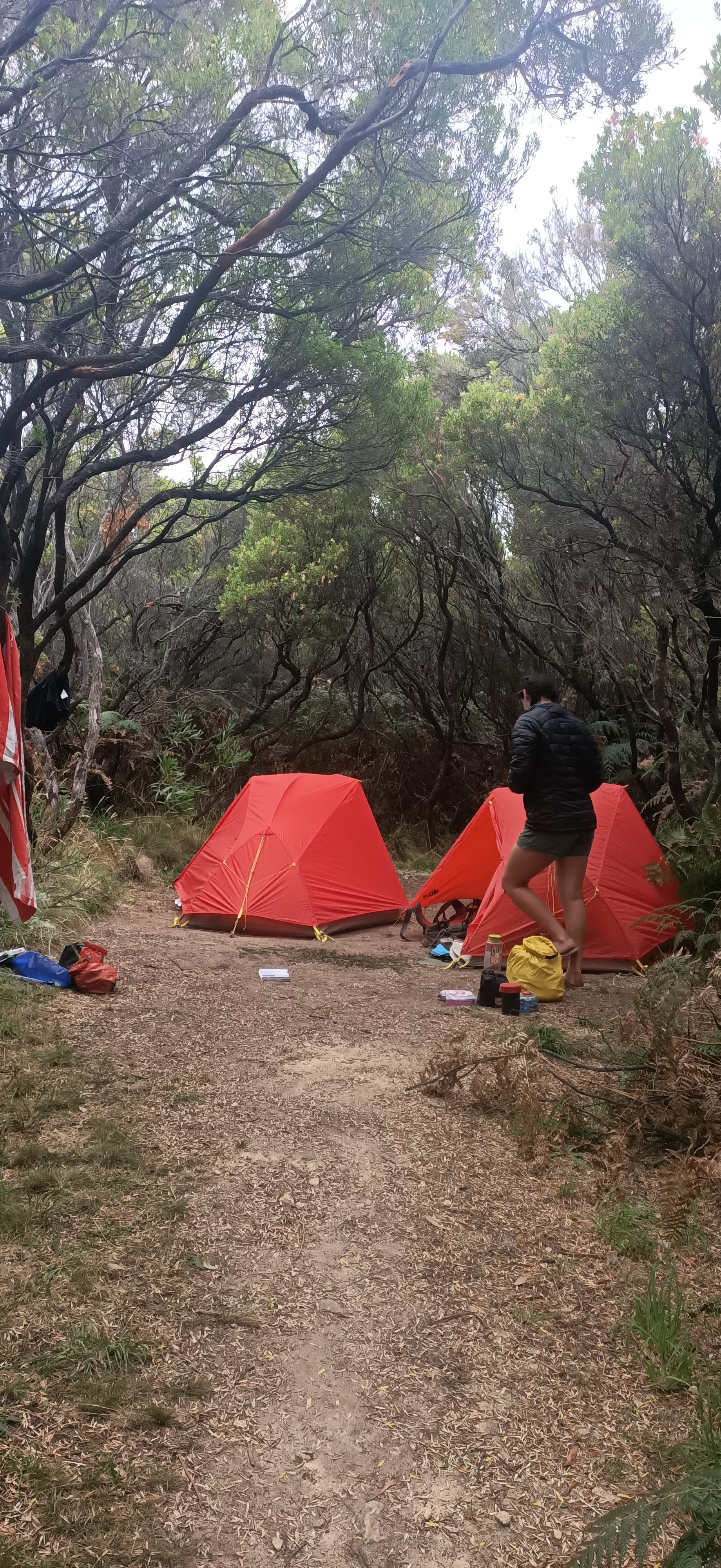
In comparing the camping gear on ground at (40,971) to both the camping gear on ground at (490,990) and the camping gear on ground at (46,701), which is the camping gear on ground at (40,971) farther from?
the camping gear on ground at (46,701)

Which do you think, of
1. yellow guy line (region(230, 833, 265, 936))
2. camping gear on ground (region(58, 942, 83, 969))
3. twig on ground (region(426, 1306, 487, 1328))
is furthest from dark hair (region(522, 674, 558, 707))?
twig on ground (region(426, 1306, 487, 1328))

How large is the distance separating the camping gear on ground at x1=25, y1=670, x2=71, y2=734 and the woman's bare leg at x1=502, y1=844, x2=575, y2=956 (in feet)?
14.5

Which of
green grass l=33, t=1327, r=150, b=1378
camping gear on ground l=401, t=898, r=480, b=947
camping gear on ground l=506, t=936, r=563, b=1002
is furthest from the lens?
camping gear on ground l=401, t=898, r=480, b=947

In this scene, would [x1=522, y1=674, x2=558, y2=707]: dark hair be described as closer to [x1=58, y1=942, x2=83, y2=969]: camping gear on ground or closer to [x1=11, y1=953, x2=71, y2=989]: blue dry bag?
[x1=58, y1=942, x2=83, y2=969]: camping gear on ground

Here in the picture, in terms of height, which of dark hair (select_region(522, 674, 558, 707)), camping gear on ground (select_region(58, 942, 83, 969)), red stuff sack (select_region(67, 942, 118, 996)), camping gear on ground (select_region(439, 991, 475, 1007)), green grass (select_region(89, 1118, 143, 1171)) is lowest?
camping gear on ground (select_region(439, 991, 475, 1007))

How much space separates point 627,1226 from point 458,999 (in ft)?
9.48

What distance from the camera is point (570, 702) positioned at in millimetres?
11461

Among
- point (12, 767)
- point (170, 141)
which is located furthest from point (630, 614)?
point (12, 767)

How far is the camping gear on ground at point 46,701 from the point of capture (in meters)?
8.45

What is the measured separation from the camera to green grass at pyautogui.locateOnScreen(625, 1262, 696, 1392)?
2.32 metres

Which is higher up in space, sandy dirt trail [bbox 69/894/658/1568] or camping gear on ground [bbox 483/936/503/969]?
camping gear on ground [bbox 483/936/503/969]

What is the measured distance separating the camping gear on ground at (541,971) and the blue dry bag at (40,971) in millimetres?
2656

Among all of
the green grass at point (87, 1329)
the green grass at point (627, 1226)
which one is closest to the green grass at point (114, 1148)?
the green grass at point (87, 1329)

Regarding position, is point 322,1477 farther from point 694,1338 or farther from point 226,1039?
point 226,1039
